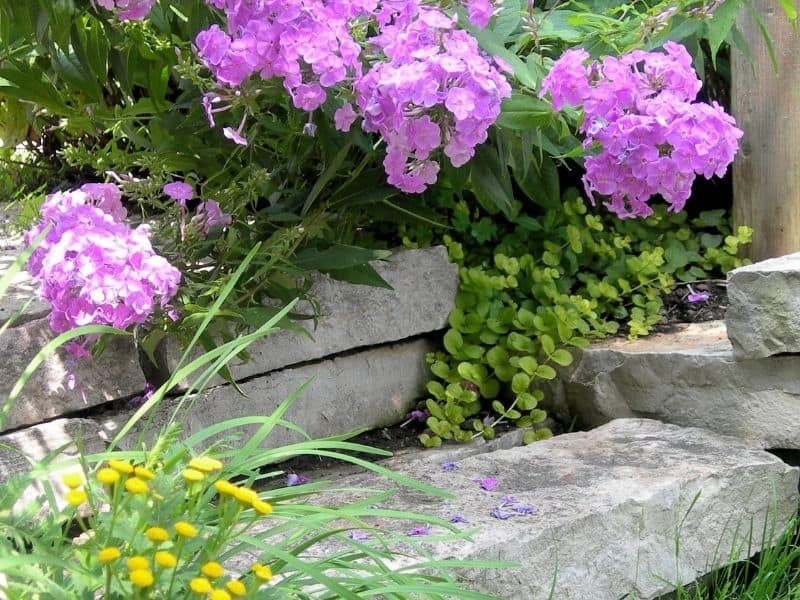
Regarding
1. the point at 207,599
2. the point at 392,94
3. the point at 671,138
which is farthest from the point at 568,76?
the point at 207,599

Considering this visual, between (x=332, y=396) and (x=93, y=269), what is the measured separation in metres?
1.01

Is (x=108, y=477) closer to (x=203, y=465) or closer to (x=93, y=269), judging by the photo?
(x=203, y=465)

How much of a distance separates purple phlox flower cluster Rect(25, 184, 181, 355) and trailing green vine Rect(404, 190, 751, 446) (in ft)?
3.50

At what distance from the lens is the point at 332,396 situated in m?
2.67

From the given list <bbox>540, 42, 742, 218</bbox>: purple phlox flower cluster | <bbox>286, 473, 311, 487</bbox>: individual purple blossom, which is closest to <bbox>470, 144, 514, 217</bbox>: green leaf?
<bbox>540, 42, 742, 218</bbox>: purple phlox flower cluster

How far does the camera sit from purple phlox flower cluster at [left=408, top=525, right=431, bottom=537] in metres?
1.89

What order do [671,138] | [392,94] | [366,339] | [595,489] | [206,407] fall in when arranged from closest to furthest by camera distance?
[392,94]
[671,138]
[595,489]
[206,407]
[366,339]

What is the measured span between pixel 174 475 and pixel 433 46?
31.2 inches

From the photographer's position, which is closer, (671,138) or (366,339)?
(671,138)

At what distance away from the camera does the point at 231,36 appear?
181 cm

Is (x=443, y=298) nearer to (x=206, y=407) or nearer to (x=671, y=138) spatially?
(x=206, y=407)

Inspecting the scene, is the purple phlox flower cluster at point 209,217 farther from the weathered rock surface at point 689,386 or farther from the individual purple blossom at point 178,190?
the weathered rock surface at point 689,386

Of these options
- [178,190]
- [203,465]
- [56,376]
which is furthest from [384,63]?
[56,376]

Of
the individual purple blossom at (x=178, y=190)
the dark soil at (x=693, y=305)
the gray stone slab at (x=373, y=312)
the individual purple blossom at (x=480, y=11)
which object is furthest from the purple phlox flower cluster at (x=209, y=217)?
the dark soil at (x=693, y=305)
